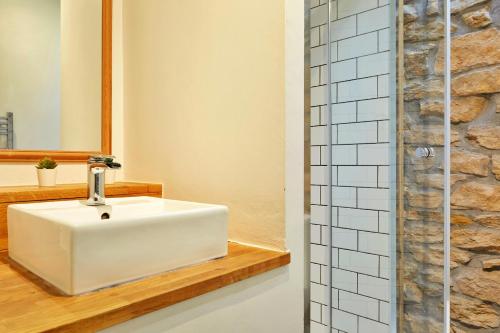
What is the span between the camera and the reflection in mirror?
3.72ft

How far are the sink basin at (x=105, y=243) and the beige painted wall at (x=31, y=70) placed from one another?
34cm

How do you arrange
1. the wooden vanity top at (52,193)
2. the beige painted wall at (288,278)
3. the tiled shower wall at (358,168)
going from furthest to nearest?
1. the tiled shower wall at (358,168)
2. the wooden vanity top at (52,193)
3. the beige painted wall at (288,278)

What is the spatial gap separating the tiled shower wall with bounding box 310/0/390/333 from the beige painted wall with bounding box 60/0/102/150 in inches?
35.1

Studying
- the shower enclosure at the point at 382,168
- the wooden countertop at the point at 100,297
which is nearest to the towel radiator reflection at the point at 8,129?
the wooden countertop at the point at 100,297

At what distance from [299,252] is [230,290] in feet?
0.95

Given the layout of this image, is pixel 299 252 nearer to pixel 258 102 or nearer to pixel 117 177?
pixel 258 102

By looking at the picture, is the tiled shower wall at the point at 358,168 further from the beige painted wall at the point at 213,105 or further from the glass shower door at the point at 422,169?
the beige painted wall at the point at 213,105

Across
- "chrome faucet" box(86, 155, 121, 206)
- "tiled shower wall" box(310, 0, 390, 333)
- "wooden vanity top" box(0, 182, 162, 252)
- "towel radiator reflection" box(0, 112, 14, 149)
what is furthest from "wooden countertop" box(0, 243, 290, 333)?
"tiled shower wall" box(310, 0, 390, 333)

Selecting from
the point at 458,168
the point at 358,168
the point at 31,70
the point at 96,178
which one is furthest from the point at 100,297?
the point at 458,168

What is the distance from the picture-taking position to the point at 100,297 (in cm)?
66

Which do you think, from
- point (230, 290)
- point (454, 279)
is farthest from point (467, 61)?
point (230, 290)

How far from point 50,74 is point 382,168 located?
134 cm

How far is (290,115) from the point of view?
997 millimetres

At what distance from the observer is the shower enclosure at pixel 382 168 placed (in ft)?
4.49
